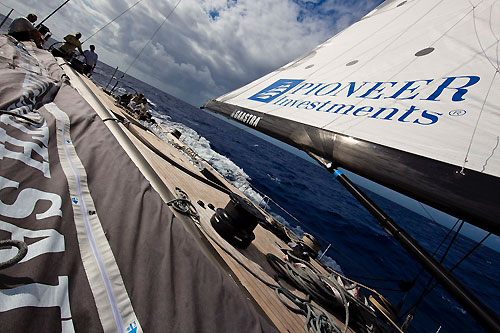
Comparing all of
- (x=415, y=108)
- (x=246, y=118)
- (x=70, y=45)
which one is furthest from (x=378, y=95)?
(x=70, y=45)

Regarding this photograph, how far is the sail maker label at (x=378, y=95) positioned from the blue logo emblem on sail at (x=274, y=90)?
0.12ft

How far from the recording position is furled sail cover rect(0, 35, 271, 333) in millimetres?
833

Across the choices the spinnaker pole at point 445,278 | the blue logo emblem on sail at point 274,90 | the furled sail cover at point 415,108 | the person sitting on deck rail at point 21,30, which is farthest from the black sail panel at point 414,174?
the person sitting on deck rail at point 21,30

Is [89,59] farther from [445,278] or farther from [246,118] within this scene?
[445,278]

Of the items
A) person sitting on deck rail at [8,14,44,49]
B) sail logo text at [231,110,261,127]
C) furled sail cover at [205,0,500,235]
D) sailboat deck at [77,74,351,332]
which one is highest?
furled sail cover at [205,0,500,235]

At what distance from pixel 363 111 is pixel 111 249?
6.59 feet

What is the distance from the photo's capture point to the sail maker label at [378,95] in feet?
A: 5.25

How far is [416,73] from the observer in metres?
1.98

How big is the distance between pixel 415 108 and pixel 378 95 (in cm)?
39

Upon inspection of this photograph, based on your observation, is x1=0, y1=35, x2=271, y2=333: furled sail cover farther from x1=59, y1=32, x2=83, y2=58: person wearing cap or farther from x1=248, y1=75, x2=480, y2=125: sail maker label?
x1=59, y1=32, x2=83, y2=58: person wearing cap

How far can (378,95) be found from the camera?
6.42ft

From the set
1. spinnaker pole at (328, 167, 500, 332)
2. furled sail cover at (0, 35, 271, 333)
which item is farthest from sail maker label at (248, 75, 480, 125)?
furled sail cover at (0, 35, 271, 333)

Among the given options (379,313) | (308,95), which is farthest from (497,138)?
(379,313)

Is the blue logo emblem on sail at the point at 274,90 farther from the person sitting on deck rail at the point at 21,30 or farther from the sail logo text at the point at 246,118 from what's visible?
the person sitting on deck rail at the point at 21,30
